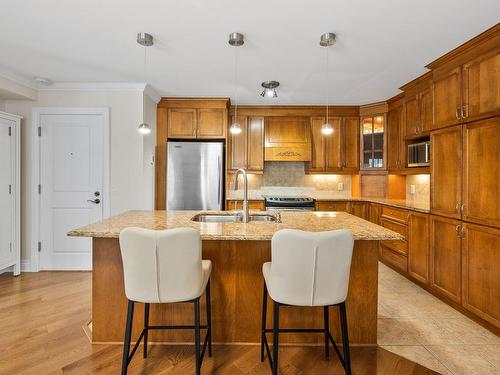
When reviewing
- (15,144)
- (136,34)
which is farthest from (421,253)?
(15,144)

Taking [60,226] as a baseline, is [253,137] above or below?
above

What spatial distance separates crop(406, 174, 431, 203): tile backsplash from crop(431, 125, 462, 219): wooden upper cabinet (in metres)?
1.13

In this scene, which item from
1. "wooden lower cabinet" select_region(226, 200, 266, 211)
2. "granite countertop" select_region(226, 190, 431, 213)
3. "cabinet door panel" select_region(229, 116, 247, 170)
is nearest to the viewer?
"granite countertop" select_region(226, 190, 431, 213)

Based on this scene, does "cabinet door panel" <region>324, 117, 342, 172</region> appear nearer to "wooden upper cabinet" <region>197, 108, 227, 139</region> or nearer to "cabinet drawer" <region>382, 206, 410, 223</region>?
"cabinet drawer" <region>382, 206, 410, 223</region>

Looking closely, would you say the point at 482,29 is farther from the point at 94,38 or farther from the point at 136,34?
the point at 94,38

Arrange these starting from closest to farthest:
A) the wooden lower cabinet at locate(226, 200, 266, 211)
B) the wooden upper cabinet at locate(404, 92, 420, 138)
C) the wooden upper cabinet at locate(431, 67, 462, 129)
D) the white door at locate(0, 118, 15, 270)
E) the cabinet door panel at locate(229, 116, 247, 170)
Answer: the wooden upper cabinet at locate(431, 67, 462, 129), the white door at locate(0, 118, 15, 270), the wooden upper cabinet at locate(404, 92, 420, 138), the wooden lower cabinet at locate(226, 200, 266, 211), the cabinet door panel at locate(229, 116, 247, 170)

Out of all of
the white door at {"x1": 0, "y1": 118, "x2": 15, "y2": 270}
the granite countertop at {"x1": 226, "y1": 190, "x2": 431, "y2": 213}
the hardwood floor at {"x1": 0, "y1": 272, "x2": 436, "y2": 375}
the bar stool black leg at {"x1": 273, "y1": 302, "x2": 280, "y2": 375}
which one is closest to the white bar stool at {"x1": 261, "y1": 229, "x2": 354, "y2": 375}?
the bar stool black leg at {"x1": 273, "y1": 302, "x2": 280, "y2": 375}

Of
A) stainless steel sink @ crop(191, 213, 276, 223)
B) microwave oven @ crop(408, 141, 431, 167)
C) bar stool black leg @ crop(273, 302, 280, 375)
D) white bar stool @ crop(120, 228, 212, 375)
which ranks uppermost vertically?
microwave oven @ crop(408, 141, 431, 167)

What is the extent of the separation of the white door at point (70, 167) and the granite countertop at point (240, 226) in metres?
1.69

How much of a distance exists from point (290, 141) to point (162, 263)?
3.51m

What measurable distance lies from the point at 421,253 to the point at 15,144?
4.88 m

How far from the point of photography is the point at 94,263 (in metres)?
2.16

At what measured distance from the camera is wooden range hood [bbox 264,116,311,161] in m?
4.76

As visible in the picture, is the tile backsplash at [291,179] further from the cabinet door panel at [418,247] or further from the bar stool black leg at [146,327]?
the bar stool black leg at [146,327]
